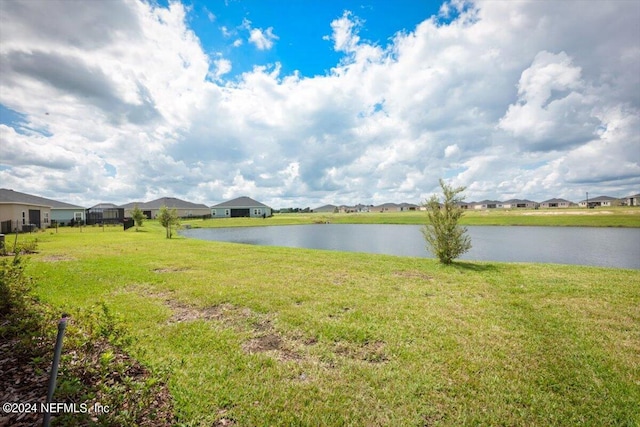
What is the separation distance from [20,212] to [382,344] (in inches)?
1785

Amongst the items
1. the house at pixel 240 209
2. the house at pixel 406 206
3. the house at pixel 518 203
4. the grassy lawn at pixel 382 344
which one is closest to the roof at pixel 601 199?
the house at pixel 518 203

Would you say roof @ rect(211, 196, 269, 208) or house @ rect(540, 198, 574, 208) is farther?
house @ rect(540, 198, 574, 208)

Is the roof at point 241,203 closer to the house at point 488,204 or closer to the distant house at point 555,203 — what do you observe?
the house at point 488,204

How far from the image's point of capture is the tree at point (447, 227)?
12.9m

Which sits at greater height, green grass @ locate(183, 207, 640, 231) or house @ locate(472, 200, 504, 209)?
house @ locate(472, 200, 504, 209)

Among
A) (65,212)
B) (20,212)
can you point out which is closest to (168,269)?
(20,212)

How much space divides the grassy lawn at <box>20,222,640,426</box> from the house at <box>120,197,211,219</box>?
232 ft

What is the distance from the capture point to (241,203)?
281 feet

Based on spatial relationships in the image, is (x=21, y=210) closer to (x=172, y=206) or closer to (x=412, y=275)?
(x=172, y=206)

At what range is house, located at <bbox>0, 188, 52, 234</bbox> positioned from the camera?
30009mm

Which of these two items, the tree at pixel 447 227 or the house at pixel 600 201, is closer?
the tree at pixel 447 227

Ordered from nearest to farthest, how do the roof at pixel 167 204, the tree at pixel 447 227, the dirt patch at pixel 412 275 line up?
the dirt patch at pixel 412 275 → the tree at pixel 447 227 → the roof at pixel 167 204

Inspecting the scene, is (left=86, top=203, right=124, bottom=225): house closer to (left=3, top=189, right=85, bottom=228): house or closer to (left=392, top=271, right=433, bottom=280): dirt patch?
(left=3, top=189, right=85, bottom=228): house

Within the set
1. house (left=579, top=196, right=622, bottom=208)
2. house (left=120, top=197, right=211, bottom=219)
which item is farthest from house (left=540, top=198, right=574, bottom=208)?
house (left=120, top=197, right=211, bottom=219)
